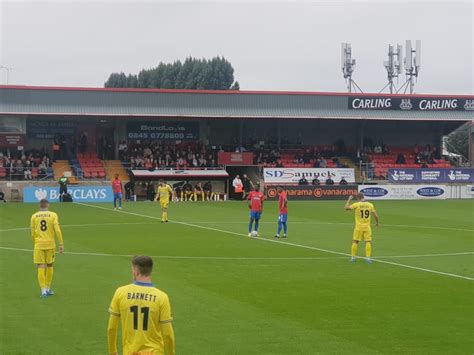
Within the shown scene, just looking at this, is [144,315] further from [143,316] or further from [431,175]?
[431,175]

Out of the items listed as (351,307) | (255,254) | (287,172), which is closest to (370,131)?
(287,172)

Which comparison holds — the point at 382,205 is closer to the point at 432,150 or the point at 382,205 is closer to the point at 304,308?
the point at 432,150

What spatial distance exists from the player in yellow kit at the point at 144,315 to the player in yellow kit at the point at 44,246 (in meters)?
8.47

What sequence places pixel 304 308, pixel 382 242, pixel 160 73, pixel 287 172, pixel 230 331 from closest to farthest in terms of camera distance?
1. pixel 230 331
2. pixel 304 308
3. pixel 382 242
4. pixel 287 172
5. pixel 160 73

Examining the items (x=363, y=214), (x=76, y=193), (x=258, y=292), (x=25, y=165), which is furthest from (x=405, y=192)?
(x=258, y=292)

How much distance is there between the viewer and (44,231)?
16.2 metres

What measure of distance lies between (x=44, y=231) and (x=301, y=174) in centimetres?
4518

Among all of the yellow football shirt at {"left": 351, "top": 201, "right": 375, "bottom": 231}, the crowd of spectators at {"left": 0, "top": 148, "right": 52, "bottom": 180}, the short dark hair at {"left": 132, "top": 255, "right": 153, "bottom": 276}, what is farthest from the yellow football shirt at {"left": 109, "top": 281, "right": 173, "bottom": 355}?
the crowd of spectators at {"left": 0, "top": 148, "right": 52, "bottom": 180}

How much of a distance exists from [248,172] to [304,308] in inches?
1866

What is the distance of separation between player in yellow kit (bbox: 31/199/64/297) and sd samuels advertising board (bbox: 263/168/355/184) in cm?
4297

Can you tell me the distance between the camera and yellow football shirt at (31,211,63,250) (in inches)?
635

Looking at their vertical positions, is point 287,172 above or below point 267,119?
below

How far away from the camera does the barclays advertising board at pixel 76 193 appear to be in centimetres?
5125

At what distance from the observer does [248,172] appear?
62281 millimetres
